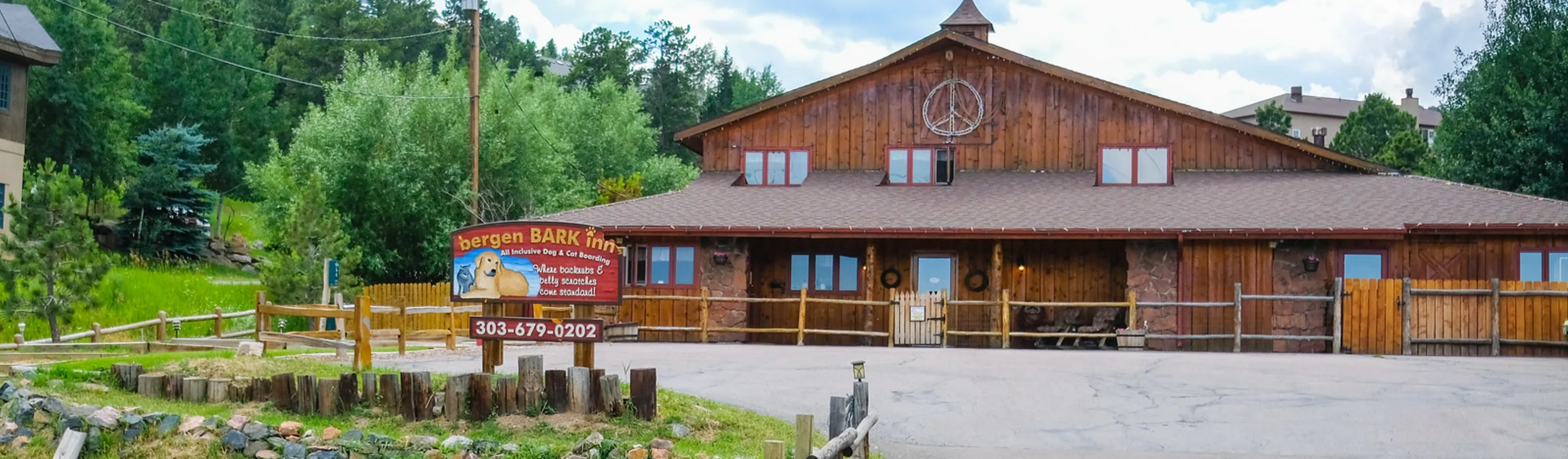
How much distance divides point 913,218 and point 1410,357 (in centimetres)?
853

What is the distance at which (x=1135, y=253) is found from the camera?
23.9 m

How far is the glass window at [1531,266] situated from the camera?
23031 millimetres

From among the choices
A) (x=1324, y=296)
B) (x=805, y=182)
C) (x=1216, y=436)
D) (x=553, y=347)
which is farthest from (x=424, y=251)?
(x=1216, y=436)

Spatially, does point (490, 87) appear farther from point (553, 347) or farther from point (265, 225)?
point (553, 347)

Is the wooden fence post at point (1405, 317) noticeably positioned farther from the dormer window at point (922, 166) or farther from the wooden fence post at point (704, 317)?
the wooden fence post at point (704, 317)

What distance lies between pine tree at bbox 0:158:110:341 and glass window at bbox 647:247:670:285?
939 cm

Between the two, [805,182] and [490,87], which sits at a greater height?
[490,87]

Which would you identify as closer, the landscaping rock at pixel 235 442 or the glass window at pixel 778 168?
the landscaping rock at pixel 235 442

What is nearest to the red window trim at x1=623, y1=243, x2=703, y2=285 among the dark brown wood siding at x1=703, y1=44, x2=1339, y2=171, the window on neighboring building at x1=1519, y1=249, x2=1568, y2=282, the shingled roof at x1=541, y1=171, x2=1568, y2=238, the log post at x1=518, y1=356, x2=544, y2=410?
the shingled roof at x1=541, y1=171, x2=1568, y2=238

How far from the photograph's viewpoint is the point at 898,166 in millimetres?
28219

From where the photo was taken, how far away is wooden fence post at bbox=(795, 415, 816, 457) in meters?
8.52

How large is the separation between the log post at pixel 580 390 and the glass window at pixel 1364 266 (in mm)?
16634

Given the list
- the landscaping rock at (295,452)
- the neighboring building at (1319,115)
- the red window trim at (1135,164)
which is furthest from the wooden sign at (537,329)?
the neighboring building at (1319,115)

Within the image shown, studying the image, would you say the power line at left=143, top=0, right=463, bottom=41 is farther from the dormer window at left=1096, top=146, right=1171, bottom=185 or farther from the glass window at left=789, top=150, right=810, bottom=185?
the dormer window at left=1096, top=146, right=1171, bottom=185
